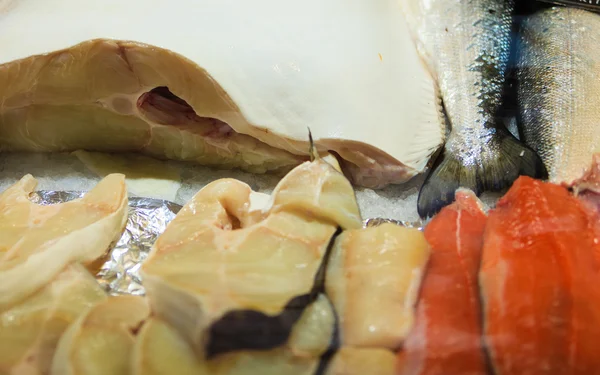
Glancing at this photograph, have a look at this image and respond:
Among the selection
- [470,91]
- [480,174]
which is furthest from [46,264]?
[470,91]

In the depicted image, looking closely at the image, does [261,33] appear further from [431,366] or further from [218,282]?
[431,366]

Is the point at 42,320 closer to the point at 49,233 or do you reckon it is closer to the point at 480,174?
the point at 49,233

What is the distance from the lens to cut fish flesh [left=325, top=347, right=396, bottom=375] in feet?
2.42

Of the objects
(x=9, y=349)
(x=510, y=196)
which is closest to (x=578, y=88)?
(x=510, y=196)

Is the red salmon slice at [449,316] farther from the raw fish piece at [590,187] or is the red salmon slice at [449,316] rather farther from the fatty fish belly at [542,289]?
the raw fish piece at [590,187]

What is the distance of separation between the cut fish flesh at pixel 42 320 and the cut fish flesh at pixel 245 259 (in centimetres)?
18

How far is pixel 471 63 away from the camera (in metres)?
1.58

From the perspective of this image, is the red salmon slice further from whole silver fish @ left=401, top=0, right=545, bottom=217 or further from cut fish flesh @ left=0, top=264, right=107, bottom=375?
cut fish flesh @ left=0, top=264, right=107, bottom=375

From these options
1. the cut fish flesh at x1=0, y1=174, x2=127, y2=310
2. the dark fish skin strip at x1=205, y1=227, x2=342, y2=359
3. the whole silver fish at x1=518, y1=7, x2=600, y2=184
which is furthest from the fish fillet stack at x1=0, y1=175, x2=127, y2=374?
the whole silver fish at x1=518, y1=7, x2=600, y2=184

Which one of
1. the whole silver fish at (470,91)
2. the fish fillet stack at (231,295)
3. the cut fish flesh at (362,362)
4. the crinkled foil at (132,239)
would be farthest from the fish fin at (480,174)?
the crinkled foil at (132,239)

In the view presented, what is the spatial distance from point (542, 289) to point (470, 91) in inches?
36.9

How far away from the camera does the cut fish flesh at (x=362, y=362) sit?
74 cm

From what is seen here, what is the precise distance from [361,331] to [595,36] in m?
1.44

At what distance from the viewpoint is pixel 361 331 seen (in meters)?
0.76
